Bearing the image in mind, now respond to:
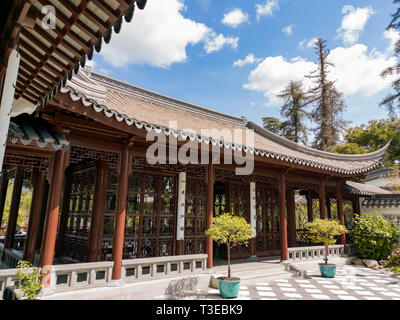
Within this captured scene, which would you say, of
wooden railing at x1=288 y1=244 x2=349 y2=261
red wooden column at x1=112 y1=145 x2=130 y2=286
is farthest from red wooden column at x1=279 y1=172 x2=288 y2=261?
red wooden column at x1=112 y1=145 x2=130 y2=286

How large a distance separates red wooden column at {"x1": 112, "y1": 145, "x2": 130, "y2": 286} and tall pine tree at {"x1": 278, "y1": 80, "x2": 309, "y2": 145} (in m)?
18.8

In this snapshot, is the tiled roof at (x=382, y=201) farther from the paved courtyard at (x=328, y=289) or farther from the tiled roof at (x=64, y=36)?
the tiled roof at (x=64, y=36)

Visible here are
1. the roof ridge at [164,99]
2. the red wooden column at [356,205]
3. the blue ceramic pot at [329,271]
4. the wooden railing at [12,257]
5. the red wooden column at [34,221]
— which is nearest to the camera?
the red wooden column at [34,221]

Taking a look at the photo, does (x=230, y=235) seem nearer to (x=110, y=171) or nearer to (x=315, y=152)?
→ (x=110, y=171)

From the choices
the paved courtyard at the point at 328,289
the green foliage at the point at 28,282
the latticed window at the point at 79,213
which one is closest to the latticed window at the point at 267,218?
the paved courtyard at the point at 328,289

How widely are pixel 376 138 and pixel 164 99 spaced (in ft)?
72.0

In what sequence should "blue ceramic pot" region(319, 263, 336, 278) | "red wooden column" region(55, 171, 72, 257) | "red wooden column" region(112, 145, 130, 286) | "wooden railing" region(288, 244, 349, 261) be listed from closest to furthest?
"red wooden column" region(112, 145, 130, 286)
"red wooden column" region(55, 171, 72, 257)
"blue ceramic pot" region(319, 263, 336, 278)
"wooden railing" region(288, 244, 349, 261)

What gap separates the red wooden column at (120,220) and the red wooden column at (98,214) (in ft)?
3.22

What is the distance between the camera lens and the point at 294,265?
654 cm

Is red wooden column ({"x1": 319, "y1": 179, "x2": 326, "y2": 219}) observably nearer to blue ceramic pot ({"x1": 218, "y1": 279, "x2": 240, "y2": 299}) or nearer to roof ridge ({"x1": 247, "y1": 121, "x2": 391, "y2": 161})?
roof ridge ({"x1": 247, "y1": 121, "x2": 391, "y2": 161})

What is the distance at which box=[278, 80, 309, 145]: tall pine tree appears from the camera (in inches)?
843

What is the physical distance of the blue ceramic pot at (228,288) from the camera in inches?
180

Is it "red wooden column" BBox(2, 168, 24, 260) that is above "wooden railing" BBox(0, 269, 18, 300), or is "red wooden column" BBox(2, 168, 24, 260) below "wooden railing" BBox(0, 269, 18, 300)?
above
